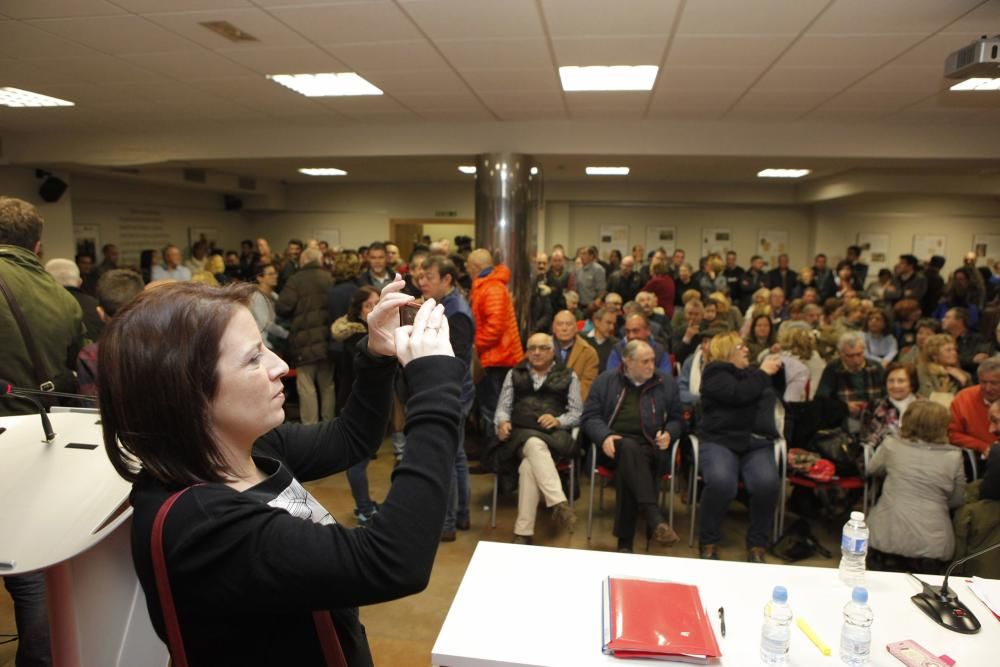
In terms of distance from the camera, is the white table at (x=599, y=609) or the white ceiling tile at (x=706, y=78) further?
the white ceiling tile at (x=706, y=78)

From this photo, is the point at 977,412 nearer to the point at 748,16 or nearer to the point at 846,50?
the point at 846,50

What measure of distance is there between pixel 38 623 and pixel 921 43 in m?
4.93

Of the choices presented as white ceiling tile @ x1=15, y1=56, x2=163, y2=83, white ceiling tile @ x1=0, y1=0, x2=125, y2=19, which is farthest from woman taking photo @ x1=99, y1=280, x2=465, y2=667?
white ceiling tile @ x1=15, y1=56, x2=163, y2=83

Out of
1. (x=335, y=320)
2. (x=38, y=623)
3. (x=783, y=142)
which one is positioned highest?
(x=783, y=142)

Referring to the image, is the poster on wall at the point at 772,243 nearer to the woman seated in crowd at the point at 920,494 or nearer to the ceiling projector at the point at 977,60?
the ceiling projector at the point at 977,60

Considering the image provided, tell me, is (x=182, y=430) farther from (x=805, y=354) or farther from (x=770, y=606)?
(x=805, y=354)

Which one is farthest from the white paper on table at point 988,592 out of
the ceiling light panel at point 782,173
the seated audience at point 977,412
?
the ceiling light panel at point 782,173

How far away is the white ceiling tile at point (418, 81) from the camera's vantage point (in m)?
4.48

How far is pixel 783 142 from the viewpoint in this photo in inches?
237

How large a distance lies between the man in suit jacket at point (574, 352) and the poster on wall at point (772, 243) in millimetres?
8567

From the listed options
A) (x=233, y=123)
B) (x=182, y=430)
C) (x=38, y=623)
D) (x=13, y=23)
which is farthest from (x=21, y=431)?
(x=233, y=123)

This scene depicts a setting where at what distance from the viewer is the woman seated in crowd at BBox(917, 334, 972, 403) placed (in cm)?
403

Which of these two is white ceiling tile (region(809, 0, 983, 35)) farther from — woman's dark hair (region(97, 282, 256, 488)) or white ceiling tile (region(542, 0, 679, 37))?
woman's dark hair (region(97, 282, 256, 488))

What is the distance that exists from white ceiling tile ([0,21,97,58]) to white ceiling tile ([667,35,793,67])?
3.67m
